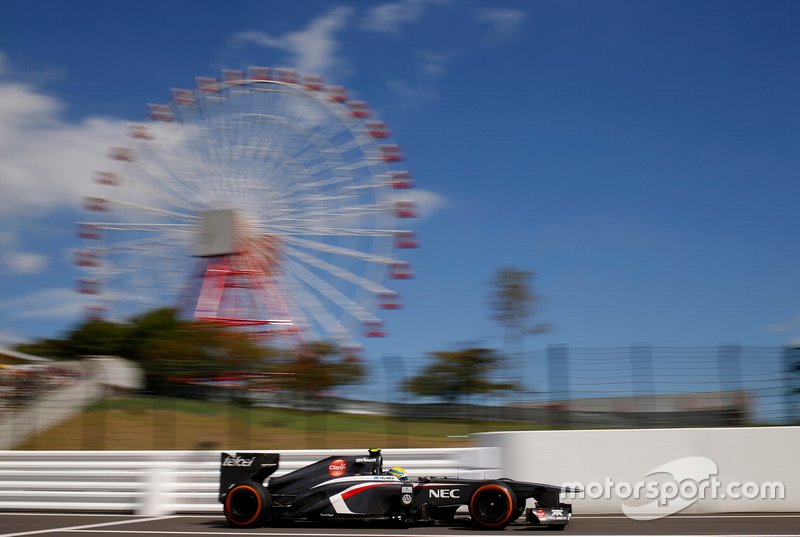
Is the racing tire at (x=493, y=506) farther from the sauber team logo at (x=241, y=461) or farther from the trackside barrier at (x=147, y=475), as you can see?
the sauber team logo at (x=241, y=461)

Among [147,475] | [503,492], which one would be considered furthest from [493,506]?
[147,475]

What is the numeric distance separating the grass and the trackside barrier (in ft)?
20.1

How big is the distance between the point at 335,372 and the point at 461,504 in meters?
11.9

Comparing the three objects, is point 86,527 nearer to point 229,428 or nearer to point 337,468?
point 337,468

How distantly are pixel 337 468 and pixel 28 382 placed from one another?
19.5m

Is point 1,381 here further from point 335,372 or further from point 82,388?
point 335,372

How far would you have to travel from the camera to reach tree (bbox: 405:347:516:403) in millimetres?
19438

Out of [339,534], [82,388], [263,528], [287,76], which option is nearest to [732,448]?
[339,534]

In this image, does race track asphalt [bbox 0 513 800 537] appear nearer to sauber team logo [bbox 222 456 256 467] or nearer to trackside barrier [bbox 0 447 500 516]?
sauber team logo [bbox 222 456 256 467]

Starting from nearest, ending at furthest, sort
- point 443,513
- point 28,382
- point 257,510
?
point 443,513, point 257,510, point 28,382

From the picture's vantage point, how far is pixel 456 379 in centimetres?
2342

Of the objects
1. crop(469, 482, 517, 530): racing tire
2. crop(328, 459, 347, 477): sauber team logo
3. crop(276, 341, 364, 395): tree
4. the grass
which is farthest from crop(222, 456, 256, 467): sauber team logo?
crop(276, 341, 364, 395): tree

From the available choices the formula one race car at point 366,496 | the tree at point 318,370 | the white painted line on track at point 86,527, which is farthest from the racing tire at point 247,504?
the tree at point 318,370

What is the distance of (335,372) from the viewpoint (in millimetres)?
21297
